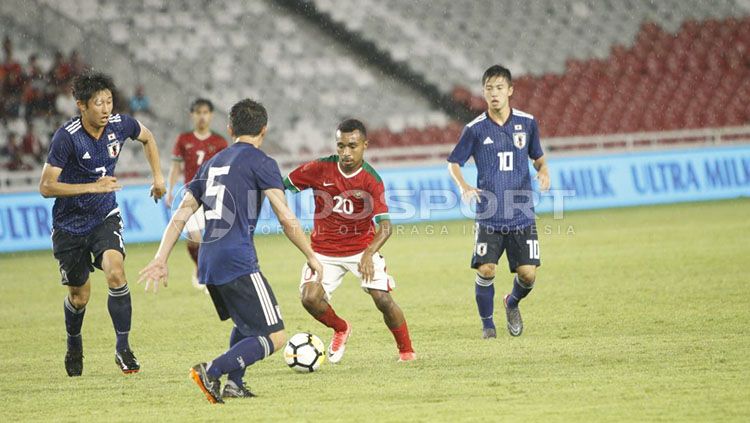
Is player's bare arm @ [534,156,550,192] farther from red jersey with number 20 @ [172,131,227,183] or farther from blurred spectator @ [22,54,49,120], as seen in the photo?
blurred spectator @ [22,54,49,120]

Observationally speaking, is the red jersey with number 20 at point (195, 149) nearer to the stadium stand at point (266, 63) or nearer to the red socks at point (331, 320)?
the red socks at point (331, 320)

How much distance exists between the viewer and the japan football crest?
9.05 metres

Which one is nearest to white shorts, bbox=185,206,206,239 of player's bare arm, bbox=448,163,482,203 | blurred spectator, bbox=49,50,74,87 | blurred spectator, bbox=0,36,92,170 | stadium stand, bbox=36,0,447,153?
player's bare arm, bbox=448,163,482,203

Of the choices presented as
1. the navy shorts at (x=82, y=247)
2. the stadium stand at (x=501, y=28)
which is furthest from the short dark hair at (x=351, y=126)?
the stadium stand at (x=501, y=28)

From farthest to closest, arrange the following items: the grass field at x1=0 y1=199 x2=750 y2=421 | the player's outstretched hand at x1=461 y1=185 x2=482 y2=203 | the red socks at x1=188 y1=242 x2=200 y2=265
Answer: the red socks at x1=188 y1=242 x2=200 y2=265, the player's outstretched hand at x1=461 y1=185 x2=482 y2=203, the grass field at x1=0 y1=199 x2=750 y2=421

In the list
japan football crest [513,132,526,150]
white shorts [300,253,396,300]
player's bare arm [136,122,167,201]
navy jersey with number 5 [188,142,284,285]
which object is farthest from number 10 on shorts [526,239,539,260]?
navy jersey with number 5 [188,142,284,285]

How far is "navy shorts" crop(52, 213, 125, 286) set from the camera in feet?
25.7

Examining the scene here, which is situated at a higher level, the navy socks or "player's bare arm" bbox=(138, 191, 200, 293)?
"player's bare arm" bbox=(138, 191, 200, 293)

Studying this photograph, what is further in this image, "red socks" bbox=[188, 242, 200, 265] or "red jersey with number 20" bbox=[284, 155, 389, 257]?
"red socks" bbox=[188, 242, 200, 265]

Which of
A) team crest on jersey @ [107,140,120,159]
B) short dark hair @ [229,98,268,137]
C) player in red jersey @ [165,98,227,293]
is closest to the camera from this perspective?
short dark hair @ [229,98,268,137]

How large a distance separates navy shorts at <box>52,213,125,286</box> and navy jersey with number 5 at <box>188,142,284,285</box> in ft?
5.54

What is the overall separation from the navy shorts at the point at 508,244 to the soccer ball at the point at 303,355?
1.94 meters

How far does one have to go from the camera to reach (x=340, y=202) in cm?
807

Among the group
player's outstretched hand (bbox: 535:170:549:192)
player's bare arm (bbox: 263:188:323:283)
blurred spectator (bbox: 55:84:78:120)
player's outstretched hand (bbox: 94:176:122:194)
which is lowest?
player's bare arm (bbox: 263:188:323:283)
